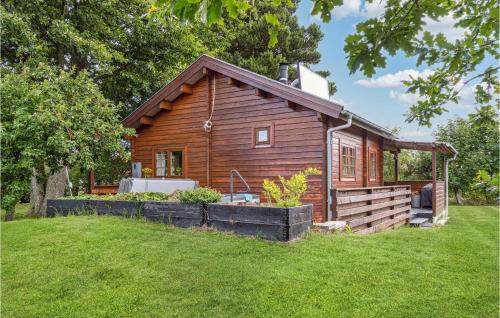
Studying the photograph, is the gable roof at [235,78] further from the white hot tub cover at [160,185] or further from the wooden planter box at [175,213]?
the wooden planter box at [175,213]

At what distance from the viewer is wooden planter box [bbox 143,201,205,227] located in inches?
294

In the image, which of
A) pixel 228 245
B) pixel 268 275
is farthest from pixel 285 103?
pixel 268 275

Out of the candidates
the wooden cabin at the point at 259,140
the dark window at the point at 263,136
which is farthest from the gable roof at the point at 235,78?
the dark window at the point at 263,136

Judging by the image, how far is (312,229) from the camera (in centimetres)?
750

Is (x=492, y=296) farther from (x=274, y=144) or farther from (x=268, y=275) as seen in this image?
(x=274, y=144)

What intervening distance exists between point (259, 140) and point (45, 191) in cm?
898

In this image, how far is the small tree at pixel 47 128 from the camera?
9477mm

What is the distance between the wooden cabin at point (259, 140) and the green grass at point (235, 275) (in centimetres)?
266

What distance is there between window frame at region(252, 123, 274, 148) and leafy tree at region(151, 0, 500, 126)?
673cm

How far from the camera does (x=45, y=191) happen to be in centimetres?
1424

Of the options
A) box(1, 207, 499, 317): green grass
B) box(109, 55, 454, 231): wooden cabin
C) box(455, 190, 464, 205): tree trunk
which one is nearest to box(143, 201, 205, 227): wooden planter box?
box(1, 207, 499, 317): green grass

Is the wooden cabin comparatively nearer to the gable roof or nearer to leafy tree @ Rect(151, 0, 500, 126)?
the gable roof

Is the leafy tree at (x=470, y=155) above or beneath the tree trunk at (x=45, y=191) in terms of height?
above

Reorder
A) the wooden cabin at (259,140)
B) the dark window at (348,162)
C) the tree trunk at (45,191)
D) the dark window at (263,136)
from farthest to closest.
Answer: the tree trunk at (45,191) → the dark window at (348,162) → the dark window at (263,136) → the wooden cabin at (259,140)
